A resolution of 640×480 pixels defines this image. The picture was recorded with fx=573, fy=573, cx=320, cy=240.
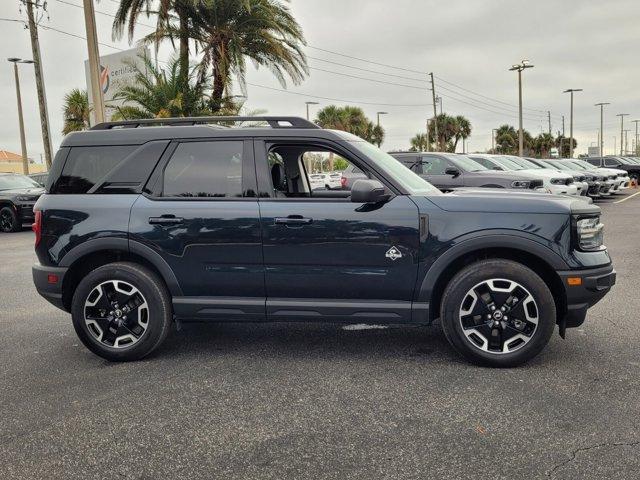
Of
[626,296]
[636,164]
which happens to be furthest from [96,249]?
[636,164]

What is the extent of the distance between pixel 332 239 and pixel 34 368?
2.49m

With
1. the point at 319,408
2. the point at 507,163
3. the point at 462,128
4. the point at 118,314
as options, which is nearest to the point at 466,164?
the point at 507,163

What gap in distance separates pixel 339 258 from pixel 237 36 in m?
17.2

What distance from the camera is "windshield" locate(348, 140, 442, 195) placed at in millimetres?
4312

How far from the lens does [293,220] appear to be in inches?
165

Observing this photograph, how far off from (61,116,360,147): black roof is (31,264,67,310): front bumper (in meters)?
1.00

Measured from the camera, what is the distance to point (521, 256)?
4176mm

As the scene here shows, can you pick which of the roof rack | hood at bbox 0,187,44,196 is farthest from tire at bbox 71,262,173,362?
hood at bbox 0,187,44,196

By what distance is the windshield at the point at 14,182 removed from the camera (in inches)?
650

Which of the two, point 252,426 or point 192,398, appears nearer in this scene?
point 252,426

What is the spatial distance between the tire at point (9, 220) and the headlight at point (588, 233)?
1540 centimetres

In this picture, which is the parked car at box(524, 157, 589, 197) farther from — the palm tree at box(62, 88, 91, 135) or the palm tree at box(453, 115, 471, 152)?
the palm tree at box(453, 115, 471, 152)

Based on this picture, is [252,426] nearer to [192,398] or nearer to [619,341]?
[192,398]

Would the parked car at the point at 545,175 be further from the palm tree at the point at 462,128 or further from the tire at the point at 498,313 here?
the palm tree at the point at 462,128
